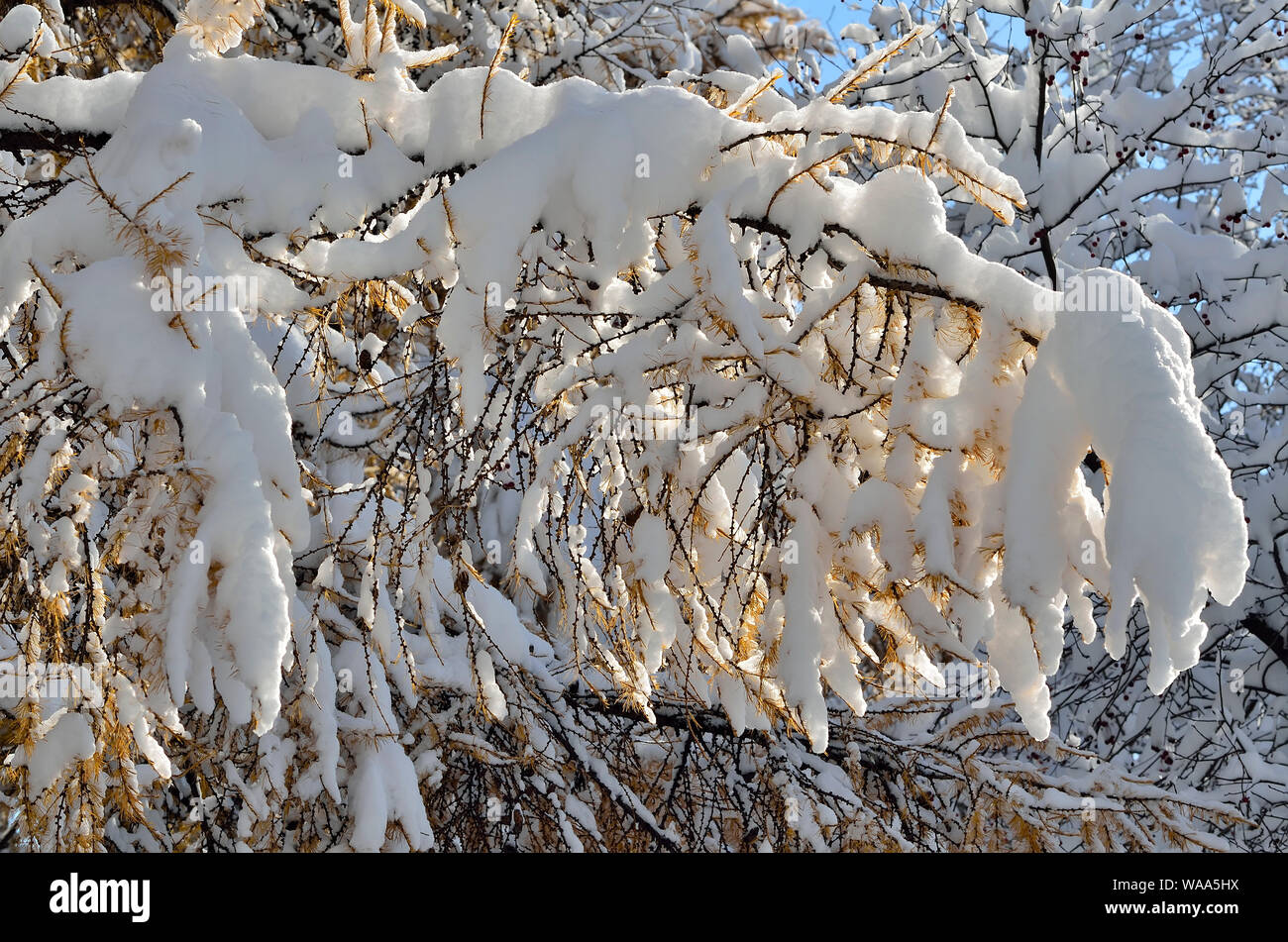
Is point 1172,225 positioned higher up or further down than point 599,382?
higher up

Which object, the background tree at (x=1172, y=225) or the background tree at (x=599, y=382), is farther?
the background tree at (x=1172, y=225)

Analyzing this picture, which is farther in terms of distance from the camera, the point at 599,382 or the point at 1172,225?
→ the point at 1172,225

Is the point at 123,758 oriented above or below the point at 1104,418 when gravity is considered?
below

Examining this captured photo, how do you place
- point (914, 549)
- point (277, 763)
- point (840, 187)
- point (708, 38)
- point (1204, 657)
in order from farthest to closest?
point (708, 38), point (1204, 657), point (277, 763), point (840, 187), point (914, 549)

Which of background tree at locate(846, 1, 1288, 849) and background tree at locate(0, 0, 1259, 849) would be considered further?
background tree at locate(846, 1, 1288, 849)

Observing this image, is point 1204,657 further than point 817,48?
No

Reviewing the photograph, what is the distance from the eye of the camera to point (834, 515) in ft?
6.76

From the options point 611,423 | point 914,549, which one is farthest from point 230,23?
point 914,549

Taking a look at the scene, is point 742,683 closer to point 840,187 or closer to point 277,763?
point 840,187

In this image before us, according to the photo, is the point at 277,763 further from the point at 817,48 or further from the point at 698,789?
the point at 817,48
